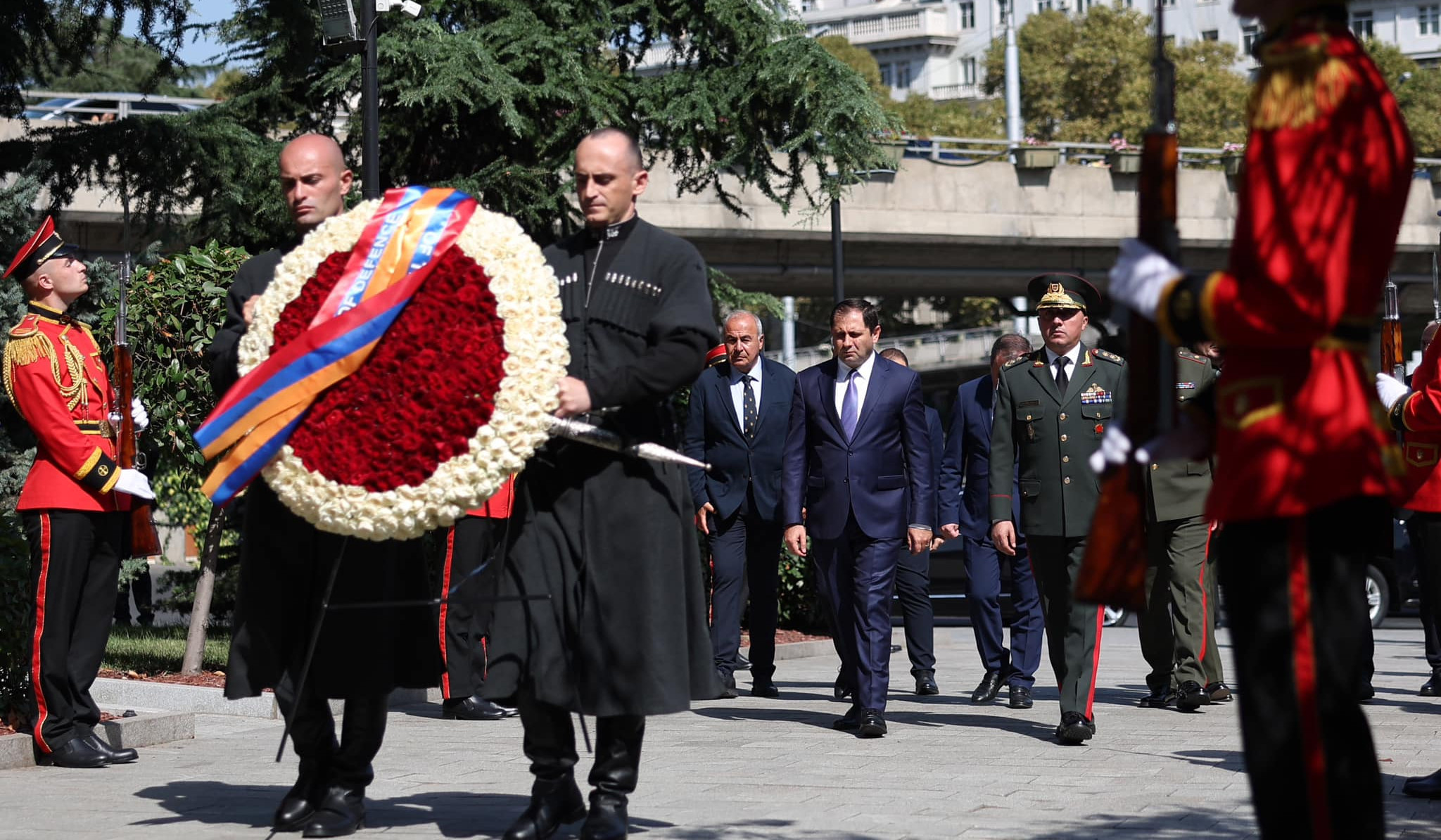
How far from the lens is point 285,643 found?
6391 millimetres

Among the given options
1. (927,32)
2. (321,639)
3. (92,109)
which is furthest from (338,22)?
(927,32)

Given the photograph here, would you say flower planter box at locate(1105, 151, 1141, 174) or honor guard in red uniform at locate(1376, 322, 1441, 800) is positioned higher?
flower planter box at locate(1105, 151, 1141, 174)

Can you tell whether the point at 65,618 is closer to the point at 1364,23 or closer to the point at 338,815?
the point at 338,815

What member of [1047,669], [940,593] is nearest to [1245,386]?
[1047,669]

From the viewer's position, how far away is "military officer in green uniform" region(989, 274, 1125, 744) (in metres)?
9.05

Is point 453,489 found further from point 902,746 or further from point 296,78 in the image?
point 296,78

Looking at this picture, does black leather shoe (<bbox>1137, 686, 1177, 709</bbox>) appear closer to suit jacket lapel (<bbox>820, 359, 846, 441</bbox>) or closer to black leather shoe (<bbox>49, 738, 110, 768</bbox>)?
suit jacket lapel (<bbox>820, 359, 846, 441</bbox>)

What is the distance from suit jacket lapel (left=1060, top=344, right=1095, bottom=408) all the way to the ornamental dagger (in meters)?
3.86

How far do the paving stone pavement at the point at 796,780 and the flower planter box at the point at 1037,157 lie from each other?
2571cm

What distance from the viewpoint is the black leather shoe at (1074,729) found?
8953mm

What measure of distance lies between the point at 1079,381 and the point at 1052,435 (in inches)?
12.5

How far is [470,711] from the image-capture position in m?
10.2

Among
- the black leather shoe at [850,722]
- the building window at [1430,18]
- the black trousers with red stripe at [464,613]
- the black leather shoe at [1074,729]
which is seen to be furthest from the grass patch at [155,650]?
the building window at [1430,18]

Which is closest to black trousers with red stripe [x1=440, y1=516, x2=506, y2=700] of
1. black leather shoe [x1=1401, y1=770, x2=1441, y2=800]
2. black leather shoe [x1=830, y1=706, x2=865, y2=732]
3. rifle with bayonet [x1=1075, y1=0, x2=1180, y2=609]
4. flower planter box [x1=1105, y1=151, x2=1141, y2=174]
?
black leather shoe [x1=830, y1=706, x2=865, y2=732]
